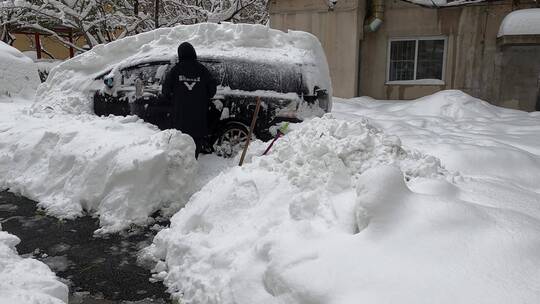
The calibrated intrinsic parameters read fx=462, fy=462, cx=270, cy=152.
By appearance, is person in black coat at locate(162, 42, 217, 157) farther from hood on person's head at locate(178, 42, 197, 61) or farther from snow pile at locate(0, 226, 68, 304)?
snow pile at locate(0, 226, 68, 304)

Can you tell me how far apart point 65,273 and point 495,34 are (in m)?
11.8

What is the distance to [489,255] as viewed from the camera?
2568 millimetres

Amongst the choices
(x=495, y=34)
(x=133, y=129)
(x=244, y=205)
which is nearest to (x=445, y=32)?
(x=495, y=34)

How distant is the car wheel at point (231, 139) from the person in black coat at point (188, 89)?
51 cm

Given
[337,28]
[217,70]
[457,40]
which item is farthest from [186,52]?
[457,40]

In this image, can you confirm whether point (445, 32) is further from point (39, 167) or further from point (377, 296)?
point (377, 296)

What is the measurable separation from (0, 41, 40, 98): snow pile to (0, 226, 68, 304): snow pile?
9341 millimetres

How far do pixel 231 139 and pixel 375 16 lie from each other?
8.04 metres

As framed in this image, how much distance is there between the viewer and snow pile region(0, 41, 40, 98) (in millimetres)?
11703

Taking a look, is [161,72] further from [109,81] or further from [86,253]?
[86,253]

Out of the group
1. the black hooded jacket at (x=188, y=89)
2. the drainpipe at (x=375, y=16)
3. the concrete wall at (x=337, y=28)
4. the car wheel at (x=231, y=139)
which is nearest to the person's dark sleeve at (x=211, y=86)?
the black hooded jacket at (x=188, y=89)

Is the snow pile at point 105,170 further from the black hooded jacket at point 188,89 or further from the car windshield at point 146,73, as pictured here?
the car windshield at point 146,73

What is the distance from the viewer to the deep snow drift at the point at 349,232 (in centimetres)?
250

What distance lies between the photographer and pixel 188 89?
591 centimetres
